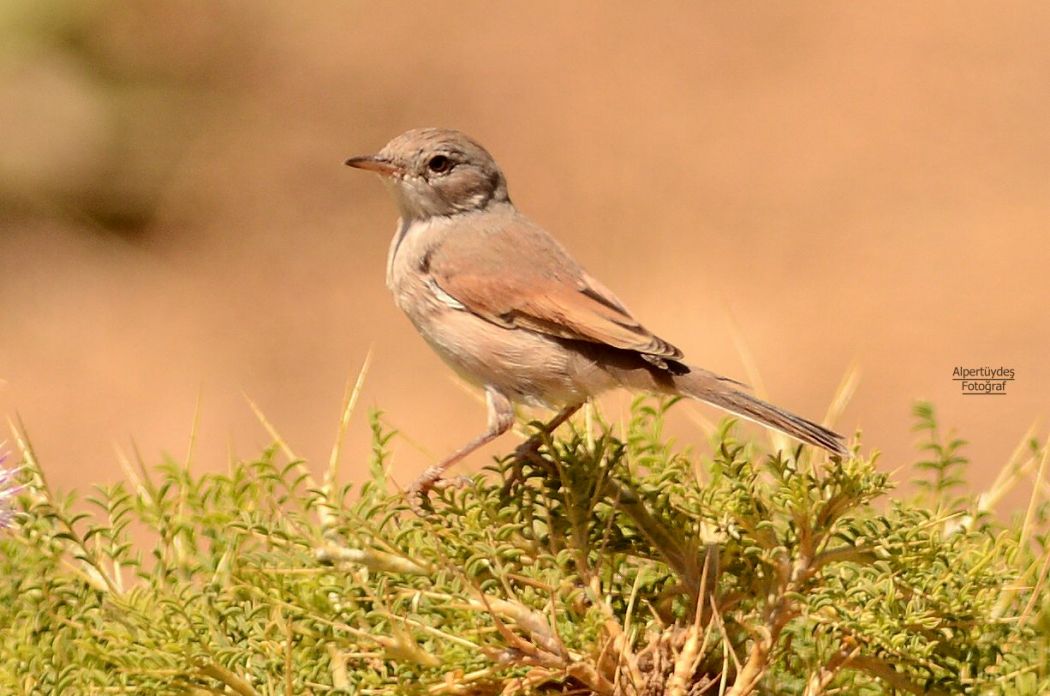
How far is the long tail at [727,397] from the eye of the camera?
2.66m

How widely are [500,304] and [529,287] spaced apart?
0.32 feet

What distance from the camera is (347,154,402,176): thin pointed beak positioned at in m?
4.04

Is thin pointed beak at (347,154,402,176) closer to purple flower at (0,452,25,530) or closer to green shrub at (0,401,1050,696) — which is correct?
green shrub at (0,401,1050,696)

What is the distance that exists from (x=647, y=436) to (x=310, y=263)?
5867 mm

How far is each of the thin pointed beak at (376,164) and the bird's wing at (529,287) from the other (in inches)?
11.1

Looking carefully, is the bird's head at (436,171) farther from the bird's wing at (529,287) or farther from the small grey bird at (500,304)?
the bird's wing at (529,287)

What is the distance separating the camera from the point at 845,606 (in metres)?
2.13

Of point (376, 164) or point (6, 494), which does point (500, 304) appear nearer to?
point (376, 164)

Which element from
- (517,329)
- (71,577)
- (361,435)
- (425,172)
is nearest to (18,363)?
(361,435)

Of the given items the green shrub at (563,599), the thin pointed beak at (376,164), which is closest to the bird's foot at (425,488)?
the green shrub at (563,599)

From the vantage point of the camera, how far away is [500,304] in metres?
3.78

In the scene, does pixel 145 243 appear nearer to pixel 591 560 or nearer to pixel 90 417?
pixel 90 417

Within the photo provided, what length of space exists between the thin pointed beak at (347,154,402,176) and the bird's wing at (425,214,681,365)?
0.28 meters

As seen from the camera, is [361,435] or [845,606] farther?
[361,435]
